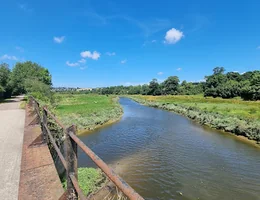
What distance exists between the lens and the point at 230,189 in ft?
25.1

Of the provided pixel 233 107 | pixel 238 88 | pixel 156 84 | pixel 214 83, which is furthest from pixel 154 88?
pixel 233 107

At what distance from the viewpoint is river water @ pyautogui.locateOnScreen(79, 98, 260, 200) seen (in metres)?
7.54

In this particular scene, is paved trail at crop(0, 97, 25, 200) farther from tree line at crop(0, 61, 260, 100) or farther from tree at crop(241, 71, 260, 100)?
tree at crop(241, 71, 260, 100)

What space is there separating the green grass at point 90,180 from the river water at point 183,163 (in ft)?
4.64

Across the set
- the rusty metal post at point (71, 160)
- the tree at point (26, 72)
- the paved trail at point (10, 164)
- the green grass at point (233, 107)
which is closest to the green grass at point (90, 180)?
the paved trail at point (10, 164)

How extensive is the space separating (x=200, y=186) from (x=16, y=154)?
6.98 m

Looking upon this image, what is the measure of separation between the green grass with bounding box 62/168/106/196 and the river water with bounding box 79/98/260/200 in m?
1.41

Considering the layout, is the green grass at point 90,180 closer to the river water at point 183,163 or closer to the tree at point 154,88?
the river water at point 183,163

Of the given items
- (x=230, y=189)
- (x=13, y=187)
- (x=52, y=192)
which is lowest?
(x=230, y=189)

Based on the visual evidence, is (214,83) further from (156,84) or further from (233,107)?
(233,107)

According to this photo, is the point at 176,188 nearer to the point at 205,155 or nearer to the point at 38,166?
the point at 205,155

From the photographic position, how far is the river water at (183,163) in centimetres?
754

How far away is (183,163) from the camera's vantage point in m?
9.96

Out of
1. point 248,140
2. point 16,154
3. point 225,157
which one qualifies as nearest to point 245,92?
point 248,140
